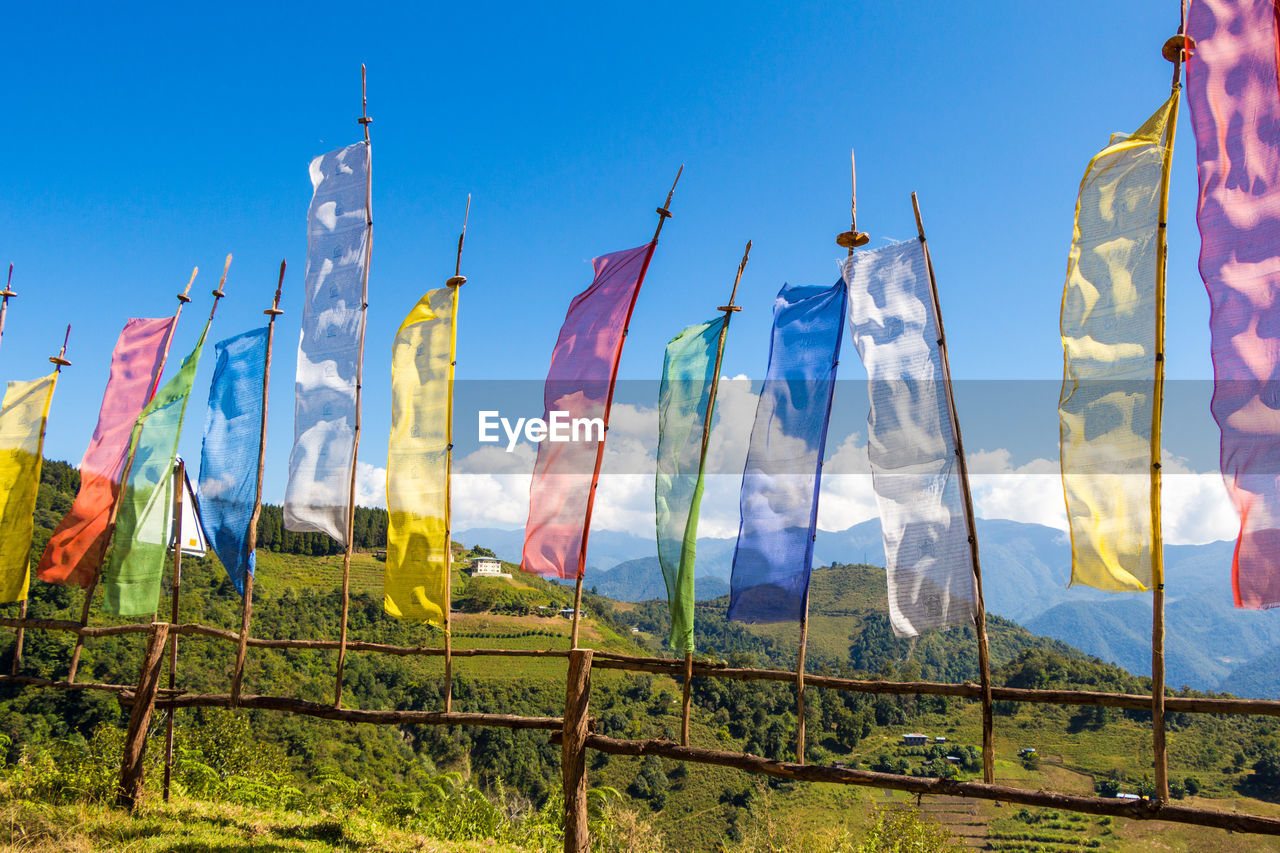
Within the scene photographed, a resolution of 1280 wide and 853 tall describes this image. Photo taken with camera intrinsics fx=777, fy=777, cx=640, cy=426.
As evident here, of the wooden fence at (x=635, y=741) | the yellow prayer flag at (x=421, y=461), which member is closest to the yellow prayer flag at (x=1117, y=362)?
the wooden fence at (x=635, y=741)

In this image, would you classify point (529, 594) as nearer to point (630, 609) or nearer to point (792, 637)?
point (792, 637)

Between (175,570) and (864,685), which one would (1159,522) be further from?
(175,570)

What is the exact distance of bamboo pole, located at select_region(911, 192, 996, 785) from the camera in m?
4.71

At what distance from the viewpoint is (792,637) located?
100 meters

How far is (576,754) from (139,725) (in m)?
4.23

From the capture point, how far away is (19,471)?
27.9ft

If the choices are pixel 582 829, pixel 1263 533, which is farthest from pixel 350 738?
pixel 1263 533

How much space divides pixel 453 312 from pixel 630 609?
405ft

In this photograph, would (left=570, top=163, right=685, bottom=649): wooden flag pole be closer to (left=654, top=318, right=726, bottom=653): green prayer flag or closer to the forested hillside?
(left=654, top=318, right=726, bottom=653): green prayer flag

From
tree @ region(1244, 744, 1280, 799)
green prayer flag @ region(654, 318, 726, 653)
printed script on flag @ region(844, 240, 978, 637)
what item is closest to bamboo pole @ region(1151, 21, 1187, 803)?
printed script on flag @ region(844, 240, 978, 637)

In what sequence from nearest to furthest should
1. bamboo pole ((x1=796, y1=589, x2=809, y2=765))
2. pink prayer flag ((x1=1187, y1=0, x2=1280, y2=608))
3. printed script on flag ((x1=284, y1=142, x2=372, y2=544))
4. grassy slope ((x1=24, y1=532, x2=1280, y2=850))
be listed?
pink prayer flag ((x1=1187, y1=0, x2=1280, y2=608)), bamboo pole ((x1=796, y1=589, x2=809, y2=765)), printed script on flag ((x1=284, y1=142, x2=372, y2=544)), grassy slope ((x1=24, y1=532, x2=1280, y2=850))

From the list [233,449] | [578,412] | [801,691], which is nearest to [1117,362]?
[801,691]

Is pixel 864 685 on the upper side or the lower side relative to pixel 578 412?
lower

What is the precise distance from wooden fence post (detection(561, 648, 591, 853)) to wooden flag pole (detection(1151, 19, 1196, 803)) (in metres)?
3.62
